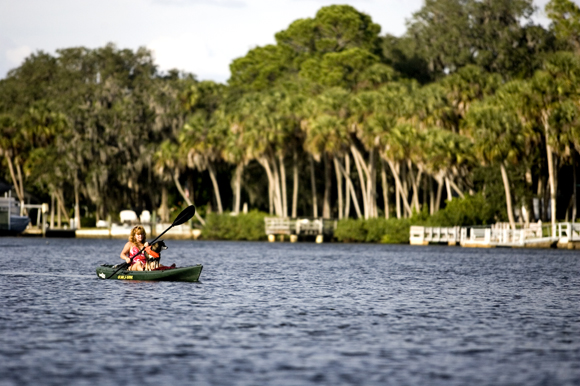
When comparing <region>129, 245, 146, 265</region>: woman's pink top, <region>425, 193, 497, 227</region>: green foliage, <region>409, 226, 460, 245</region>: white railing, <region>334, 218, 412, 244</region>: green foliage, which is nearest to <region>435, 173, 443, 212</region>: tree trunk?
<region>425, 193, 497, 227</region>: green foliage

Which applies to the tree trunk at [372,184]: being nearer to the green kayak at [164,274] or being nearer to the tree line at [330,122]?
the tree line at [330,122]

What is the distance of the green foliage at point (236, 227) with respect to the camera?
81.8m

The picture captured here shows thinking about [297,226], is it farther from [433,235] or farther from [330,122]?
[433,235]

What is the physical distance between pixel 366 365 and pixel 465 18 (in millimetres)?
88508

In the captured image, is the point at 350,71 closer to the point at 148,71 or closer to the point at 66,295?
the point at 148,71

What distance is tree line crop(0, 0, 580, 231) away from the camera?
6638 centimetres

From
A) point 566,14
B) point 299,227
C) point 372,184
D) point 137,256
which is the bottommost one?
point 137,256

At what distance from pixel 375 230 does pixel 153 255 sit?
45732mm

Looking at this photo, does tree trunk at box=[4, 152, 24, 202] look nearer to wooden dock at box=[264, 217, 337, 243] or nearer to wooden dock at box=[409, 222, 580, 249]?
wooden dock at box=[264, 217, 337, 243]

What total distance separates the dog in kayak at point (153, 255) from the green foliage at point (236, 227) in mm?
51380

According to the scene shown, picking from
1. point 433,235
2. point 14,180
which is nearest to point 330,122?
point 433,235

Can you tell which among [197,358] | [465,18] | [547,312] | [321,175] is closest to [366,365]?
[197,358]

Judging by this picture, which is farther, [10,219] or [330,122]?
[10,219]

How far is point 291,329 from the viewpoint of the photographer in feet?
65.5
